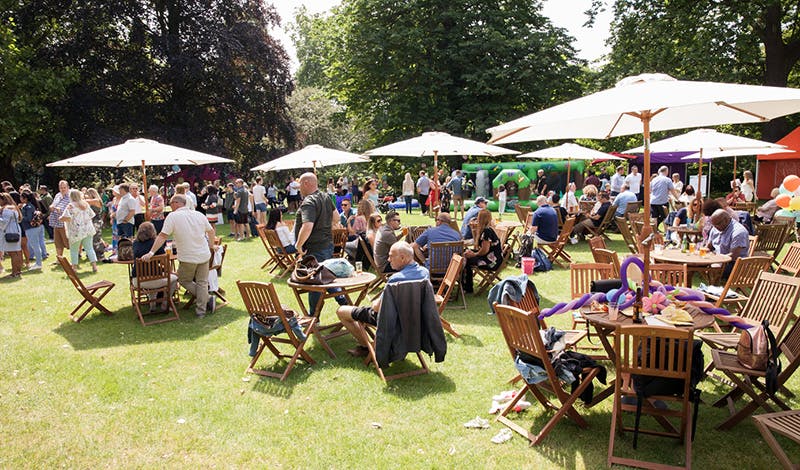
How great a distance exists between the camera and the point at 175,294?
8.35m

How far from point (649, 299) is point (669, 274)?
211 centimetres

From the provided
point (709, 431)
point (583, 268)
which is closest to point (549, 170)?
point (583, 268)

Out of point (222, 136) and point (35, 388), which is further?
point (222, 136)

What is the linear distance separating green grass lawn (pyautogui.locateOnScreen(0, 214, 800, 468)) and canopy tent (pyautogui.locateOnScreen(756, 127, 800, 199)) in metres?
20.3

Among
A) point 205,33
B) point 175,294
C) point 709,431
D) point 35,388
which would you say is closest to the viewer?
point 709,431

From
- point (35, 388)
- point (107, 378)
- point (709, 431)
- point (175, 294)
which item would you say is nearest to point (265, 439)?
point (107, 378)

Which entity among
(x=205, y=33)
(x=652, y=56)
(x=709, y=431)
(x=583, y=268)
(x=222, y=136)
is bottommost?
(x=709, y=431)

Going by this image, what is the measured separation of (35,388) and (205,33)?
2313 cm

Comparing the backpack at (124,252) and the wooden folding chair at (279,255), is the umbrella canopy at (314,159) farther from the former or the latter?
the backpack at (124,252)

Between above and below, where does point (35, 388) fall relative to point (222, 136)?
below

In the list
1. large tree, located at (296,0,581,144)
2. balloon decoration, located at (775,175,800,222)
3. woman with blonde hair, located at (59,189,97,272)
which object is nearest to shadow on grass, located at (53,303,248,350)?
woman with blonde hair, located at (59,189,97,272)

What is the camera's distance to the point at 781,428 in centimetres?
321

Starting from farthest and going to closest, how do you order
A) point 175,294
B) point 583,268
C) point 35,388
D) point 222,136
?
point 222,136
point 175,294
point 583,268
point 35,388

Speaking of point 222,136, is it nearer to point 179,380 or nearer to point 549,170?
point 549,170
